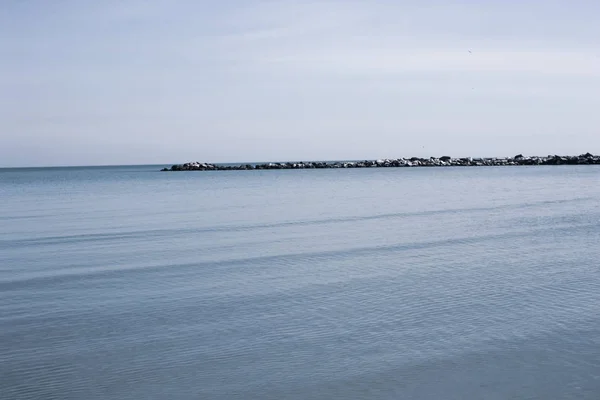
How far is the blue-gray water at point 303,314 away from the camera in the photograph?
7707mm

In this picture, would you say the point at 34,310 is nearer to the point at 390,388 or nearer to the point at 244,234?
the point at 390,388

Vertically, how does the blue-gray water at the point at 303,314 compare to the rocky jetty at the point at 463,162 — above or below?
below

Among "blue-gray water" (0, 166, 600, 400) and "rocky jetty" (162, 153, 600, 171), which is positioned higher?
"rocky jetty" (162, 153, 600, 171)

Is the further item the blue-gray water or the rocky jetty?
the rocky jetty

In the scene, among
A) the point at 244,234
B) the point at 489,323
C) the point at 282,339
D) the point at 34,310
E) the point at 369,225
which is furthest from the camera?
the point at 369,225

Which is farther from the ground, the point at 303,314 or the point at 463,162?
the point at 463,162

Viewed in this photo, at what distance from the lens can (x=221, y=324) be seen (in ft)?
33.3

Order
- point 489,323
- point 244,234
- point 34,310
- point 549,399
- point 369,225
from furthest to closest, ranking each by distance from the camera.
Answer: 1. point 369,225
2. point 244,234
3. point 34,310
4. point 489,323
5. point 549,399

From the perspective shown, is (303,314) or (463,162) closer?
(303,314)

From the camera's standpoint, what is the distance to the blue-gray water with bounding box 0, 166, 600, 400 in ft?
25.3

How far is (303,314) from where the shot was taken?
10.7 meters

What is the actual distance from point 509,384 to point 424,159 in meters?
110

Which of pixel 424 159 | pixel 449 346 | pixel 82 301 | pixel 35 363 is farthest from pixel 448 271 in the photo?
pixel 424 159

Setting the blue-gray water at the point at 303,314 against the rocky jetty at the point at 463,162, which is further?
the rocky jetty at the point at 463,162
